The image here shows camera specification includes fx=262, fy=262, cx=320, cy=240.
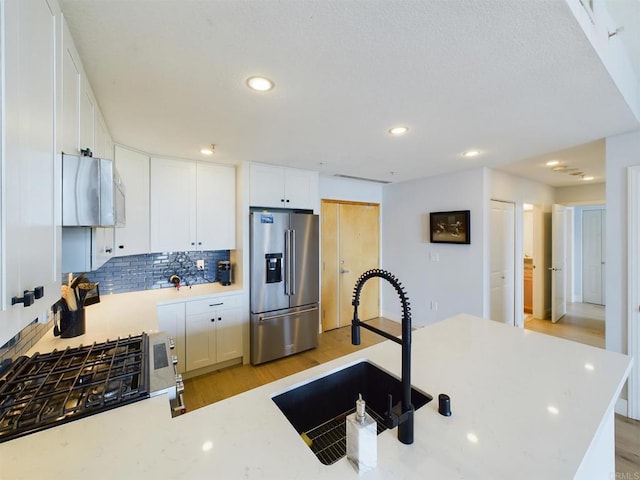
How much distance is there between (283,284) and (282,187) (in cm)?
121

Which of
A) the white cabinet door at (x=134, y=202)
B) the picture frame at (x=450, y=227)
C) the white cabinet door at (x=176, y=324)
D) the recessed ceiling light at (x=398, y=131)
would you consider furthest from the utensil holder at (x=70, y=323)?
the picture frame at (x=450, y=227)

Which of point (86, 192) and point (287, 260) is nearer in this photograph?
point (86, 192)

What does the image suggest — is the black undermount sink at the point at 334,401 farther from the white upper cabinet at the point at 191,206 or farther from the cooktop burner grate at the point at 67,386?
the white upper cabinet at the point at 191,206

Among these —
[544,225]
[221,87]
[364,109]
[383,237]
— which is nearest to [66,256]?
[221,87]

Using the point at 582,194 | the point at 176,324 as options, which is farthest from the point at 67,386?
the point at 582,194

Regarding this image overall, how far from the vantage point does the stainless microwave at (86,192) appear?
0.97 m

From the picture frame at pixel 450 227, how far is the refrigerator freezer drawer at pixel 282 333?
2.04 meters

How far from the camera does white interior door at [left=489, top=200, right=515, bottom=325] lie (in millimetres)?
3577

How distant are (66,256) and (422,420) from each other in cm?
180

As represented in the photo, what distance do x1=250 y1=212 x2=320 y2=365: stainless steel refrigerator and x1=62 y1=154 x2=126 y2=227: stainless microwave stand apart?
186cm

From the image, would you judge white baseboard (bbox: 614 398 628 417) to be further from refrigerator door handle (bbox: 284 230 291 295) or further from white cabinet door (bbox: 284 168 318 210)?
white cabinet door (bbox: 284 168 318 210)

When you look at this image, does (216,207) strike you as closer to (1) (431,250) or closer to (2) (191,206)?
(2) (191,206)

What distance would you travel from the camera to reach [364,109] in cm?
178

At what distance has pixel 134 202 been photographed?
105 inches
